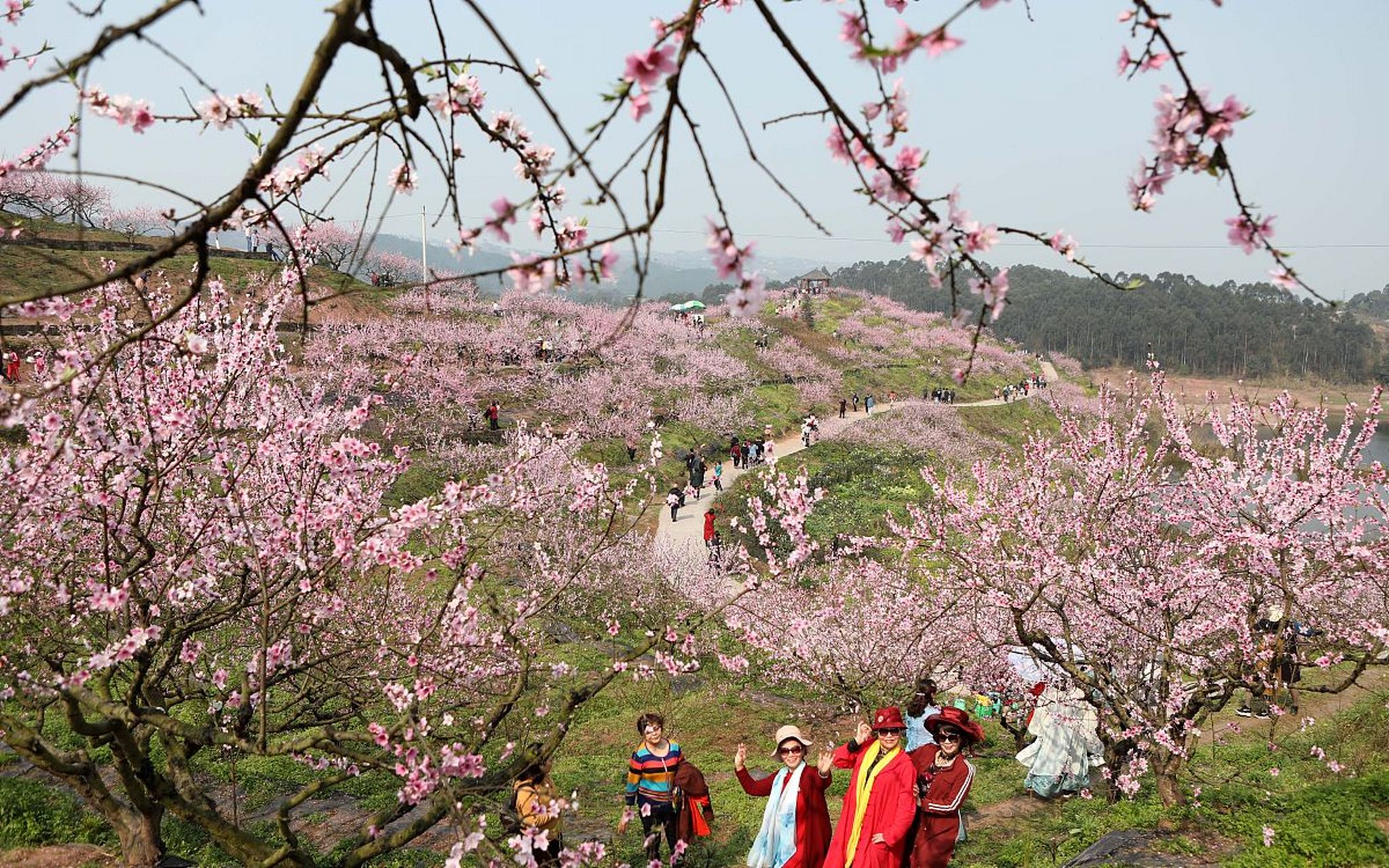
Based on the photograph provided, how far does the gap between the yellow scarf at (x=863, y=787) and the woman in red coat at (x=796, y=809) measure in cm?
44

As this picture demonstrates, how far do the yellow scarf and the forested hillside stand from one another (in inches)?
3711

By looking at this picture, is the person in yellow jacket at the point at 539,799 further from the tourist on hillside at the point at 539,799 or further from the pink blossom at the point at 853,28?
the pink blossom at the point at 853,28

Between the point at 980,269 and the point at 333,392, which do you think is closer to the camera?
the point at 980,269

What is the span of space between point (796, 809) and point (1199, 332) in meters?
121

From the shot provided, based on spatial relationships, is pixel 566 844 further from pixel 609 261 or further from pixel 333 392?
pixel 333 392

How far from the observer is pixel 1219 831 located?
704cm

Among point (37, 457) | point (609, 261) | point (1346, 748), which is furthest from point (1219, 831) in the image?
point (37, 457)

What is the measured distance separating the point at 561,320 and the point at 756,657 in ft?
118

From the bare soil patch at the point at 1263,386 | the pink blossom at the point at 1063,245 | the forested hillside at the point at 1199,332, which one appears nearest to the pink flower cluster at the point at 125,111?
the pink blossom at the point at 1063,245

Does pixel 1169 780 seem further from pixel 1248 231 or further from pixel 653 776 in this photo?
pixel 1248 231

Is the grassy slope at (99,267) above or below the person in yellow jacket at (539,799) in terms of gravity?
above

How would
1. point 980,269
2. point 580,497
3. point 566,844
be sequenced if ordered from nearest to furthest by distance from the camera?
point 980,269 < point 580,497 < point 566,844

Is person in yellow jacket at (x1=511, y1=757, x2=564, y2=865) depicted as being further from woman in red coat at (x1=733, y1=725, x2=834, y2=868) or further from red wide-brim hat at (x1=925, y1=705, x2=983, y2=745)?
red wide-brim hat at (x1=925, y1=705, x2=983, y2=745)

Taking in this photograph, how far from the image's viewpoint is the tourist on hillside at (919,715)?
820 cm
